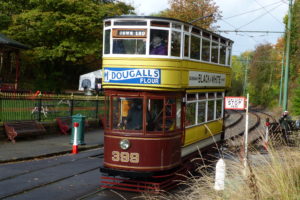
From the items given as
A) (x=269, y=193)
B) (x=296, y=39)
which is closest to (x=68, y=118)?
(x=269, y=193)

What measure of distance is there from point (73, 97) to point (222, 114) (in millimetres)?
10036

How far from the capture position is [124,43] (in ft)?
32.3

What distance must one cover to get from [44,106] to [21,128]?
113 inches

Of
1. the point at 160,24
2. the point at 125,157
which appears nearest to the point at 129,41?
the point at 160,24

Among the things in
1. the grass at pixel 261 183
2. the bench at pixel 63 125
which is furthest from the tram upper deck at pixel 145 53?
the bench at pixel 63 125

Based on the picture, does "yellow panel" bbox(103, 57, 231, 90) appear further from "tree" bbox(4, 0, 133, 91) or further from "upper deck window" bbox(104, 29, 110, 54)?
"tree" bbox(4, 0, 133, 91)

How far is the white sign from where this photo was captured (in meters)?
11.0

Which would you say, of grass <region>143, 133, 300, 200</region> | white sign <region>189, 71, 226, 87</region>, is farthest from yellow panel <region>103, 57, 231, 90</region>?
grass <region>143, 133, 300, 200</region>

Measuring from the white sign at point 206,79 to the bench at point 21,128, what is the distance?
8287mm

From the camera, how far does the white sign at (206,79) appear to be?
11.0m

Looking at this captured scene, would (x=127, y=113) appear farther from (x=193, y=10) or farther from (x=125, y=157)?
(x=193, y=10)

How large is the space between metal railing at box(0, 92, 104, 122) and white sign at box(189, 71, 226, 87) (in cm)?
897

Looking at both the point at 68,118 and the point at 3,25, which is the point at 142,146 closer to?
the point at 68,118

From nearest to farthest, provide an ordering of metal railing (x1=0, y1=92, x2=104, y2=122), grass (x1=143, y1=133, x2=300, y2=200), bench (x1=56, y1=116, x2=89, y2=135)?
grass (x1=143, y1=133, x2=300, y2=200) → metal railing (x1=0, y1=92, x2=104, y2=122) → bench (x1=56, y1=116, x2=89, y2=135)
